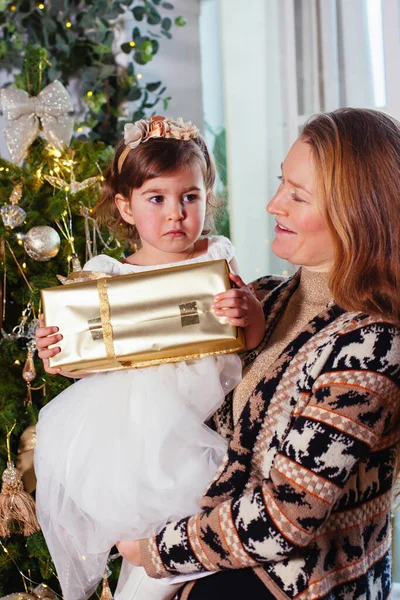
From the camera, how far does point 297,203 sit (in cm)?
155

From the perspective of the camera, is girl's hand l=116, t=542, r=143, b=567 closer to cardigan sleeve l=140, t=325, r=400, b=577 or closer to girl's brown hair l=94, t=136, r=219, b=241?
cardigan sleeve l=140, t=325, r=400, b=577

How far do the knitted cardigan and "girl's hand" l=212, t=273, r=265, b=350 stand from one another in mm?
108

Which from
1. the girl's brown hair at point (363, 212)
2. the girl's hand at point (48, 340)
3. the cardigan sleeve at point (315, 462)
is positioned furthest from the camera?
the girl's hand at point (48, 340)

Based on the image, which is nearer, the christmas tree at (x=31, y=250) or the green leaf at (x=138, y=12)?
the christmas tree at (x=31, y=250)

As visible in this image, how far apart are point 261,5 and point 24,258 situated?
5.91ft

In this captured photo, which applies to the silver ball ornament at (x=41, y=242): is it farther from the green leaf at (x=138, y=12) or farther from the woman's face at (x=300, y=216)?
the green leaf at (x=138, y=12)

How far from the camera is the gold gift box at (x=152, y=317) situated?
5.06 ft

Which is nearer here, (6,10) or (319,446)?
(319,446)

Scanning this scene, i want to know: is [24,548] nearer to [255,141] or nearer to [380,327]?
[380,327]

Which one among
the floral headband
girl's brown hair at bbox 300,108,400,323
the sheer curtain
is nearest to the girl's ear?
the floral headband

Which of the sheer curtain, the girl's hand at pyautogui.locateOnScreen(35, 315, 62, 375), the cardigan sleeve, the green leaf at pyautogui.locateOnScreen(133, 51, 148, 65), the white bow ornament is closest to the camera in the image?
the cardigan sleeve

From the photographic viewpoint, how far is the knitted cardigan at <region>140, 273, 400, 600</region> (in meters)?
1.30

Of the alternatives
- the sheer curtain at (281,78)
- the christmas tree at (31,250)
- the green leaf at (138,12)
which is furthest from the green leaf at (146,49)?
the christmas tree at (31,250)

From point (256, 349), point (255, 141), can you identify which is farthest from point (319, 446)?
point (255, 141)
